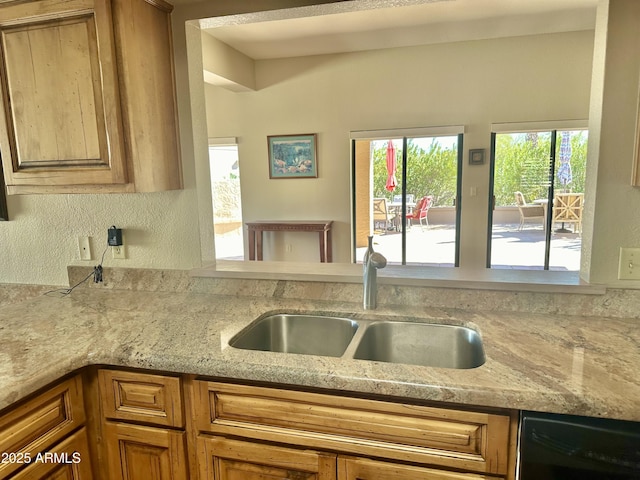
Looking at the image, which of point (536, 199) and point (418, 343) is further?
point (536, 199)

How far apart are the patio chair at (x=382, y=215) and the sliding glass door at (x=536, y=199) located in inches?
51.3

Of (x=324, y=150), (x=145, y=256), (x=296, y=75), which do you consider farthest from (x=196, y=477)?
(x=296, y=75)

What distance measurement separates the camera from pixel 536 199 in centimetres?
541

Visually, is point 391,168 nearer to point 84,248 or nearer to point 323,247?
point 323,247

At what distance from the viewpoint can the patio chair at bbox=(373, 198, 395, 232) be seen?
233 inches

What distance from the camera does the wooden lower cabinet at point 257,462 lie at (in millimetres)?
1196

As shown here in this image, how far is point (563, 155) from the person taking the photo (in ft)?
17.1

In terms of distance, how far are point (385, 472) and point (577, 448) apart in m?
0.47

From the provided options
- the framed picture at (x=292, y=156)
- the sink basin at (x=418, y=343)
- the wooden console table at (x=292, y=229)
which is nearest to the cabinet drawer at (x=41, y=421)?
the sink basin at (x=418, y=343)

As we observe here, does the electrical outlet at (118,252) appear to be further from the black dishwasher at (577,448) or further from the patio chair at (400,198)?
the patio chair at (400,198)

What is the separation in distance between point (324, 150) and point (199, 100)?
390 centimetres

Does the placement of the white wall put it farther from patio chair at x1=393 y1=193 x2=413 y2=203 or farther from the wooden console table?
patio chair at x1=393 y1=193 x2=413 y2=203

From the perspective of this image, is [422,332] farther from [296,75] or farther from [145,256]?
[296,75]

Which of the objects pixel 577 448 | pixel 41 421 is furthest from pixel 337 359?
pixel 41 421
